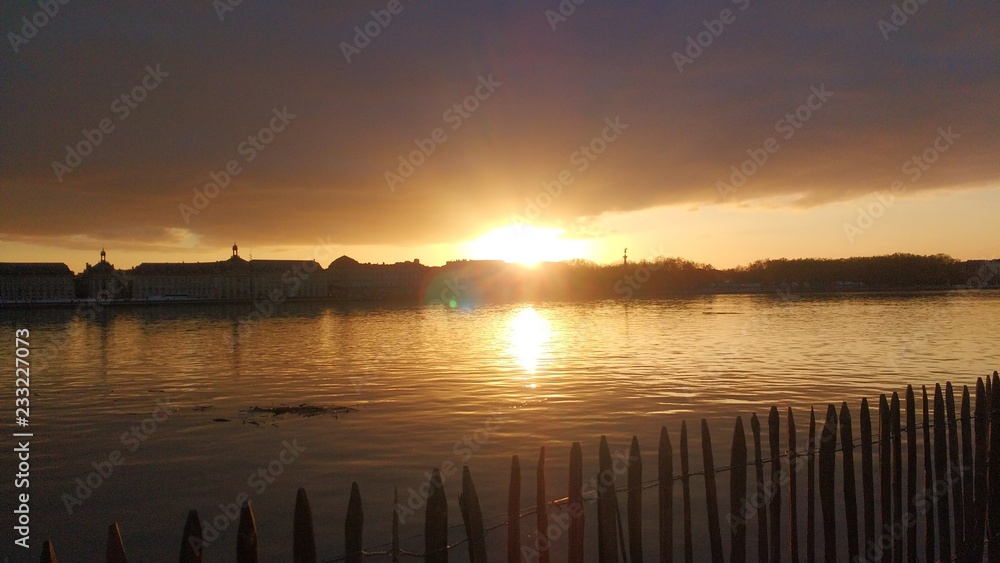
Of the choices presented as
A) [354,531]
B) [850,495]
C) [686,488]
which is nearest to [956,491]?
[850,495]

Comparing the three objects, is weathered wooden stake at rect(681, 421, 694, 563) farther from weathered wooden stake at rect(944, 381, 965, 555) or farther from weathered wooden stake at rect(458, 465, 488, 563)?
weathered wooden stake at rect(944, 381, 965, 555)

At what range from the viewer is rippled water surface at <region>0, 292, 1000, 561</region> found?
14.3 m

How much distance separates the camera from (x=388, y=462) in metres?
17.4

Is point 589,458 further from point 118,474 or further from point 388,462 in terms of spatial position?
point 118,474

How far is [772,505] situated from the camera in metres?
8.80
